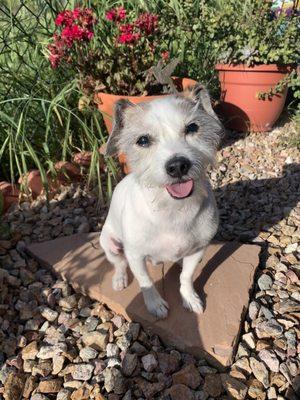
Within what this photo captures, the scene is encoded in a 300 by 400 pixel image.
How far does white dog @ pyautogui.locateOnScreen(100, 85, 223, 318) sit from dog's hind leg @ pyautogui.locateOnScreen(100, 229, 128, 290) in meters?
0.18

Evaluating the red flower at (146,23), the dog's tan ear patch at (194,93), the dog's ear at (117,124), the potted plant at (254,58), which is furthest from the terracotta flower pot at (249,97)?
the dog's ear at (117,124)

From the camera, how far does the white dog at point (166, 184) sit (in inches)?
68.0

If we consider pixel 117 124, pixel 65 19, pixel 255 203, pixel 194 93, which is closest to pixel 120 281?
pixel 117 124

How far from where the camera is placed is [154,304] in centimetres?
224

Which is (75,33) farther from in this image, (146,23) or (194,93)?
(194,93)

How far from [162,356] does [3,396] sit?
2.65ft

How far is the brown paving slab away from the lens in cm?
213

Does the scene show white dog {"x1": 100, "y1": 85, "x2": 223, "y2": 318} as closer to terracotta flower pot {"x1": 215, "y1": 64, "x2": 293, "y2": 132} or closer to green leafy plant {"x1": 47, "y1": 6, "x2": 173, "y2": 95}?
green leafy plant {"x1": 47, "y1": 6, "x2": 173, "y2": 95}

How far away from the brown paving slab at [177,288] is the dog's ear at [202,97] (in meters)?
1.08

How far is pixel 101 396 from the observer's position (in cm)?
187

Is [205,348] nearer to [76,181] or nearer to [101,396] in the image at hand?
[101,396]

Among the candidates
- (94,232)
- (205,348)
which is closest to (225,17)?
(94,232)

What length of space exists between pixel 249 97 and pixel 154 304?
3020mm

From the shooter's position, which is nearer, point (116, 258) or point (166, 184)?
point (166, 184)
